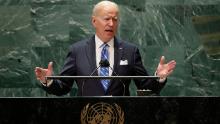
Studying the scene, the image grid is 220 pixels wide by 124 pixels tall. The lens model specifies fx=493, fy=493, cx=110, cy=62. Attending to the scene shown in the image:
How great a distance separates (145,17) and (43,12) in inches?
46.5

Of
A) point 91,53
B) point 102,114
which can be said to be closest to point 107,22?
point 91,53

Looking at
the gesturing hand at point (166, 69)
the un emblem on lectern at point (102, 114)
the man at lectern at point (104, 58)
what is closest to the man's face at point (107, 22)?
the man at lectern at point (104, 58)

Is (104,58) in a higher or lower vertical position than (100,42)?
lower

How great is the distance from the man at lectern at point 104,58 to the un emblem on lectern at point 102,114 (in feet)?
3.07

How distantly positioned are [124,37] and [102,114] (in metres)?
3.02

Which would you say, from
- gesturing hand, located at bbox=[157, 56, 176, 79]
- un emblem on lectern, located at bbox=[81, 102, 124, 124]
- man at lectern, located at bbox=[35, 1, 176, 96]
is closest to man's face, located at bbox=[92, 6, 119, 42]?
man at lectern, located at bbox=[35, 1, 176, 96]

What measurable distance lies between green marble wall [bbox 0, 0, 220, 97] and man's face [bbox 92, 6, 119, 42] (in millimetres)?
1663

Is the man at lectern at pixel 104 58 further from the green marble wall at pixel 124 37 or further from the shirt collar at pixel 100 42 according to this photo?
the green marble wall at pixel 124 37

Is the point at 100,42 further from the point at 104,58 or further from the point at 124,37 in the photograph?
the point at 124,37

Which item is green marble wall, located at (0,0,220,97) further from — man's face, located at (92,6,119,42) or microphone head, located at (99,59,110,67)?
microphone head, located at (99,59,110,67)

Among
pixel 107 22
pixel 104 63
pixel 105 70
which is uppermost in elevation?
pixel 107 22

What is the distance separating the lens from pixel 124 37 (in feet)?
18.6

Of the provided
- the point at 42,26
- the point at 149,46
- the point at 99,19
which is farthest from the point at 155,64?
the point at 99,19

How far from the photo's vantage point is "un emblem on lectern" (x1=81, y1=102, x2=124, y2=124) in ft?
8.86
